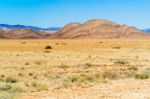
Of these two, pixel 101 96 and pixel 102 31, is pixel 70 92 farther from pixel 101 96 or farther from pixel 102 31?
pixel 102 31

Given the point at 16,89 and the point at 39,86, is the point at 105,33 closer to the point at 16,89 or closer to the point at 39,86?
the point at 39,86

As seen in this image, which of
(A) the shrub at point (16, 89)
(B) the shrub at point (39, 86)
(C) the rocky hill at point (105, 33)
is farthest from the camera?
(C) the rocky hill at point (105, 33)

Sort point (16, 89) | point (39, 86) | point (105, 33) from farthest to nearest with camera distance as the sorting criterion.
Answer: point (105, 33) < point (39, 86) < point (16, 89)

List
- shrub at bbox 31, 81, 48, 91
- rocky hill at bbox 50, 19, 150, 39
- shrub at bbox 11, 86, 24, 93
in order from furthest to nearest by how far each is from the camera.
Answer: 1. rocky hill at bbox 50, 19, 150, 39
2. shrub at bbox 31, 81, 48, 91
3. shrub at bbox 11, 86, 24, 93

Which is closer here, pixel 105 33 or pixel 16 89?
pixel 16 89

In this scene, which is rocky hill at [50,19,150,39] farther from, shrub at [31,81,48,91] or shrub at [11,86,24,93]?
shrub at [11,86,24,93]

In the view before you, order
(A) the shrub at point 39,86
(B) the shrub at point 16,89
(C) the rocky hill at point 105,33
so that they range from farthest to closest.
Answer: (C) the rocky hill at point 105,33 < (A) the shrub at point 39,86 < (B) the shrub at point 16,89

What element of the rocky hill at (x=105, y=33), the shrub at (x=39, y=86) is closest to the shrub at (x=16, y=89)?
the shrub at (x=39, y=86)

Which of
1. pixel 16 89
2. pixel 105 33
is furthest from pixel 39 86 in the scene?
pixel 105 33

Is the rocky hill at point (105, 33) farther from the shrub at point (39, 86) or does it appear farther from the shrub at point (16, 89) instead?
the shrub at point (16, 89)

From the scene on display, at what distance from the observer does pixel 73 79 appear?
72.8ft

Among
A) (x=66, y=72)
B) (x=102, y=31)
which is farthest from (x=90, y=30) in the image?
(x=66, y=72)

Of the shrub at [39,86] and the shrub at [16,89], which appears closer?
the shrub at [16,89]

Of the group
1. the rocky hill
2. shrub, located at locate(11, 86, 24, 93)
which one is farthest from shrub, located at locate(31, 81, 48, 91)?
the rocky hill
